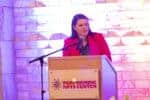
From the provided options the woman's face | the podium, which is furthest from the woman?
the podium

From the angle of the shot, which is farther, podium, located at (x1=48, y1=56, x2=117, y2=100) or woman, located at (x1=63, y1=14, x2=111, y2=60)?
woman, located at (x1=63, y1=14, x2=111, y2=60)

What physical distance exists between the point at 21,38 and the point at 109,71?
2.57 meters

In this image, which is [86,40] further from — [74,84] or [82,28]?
[74,84]

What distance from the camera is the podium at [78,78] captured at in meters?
2.05

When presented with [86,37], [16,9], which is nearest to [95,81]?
[86,37]

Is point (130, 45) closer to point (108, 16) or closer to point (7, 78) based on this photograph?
point (108, 16)

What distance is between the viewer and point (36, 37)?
4.64m

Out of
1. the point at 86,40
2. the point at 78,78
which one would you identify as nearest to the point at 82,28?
the point at 86,40

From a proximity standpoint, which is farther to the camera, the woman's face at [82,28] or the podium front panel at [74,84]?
the woman's face at [82,28]

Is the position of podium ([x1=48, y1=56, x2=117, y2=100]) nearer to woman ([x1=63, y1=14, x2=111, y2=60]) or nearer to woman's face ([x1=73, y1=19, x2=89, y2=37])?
woman ([x1=63, y1=14, x2=111, y2=60])

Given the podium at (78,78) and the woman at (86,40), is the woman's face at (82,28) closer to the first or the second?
the woman at (86,40)

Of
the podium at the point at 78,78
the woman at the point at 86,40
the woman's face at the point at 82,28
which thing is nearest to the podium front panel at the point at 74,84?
the podium at the point at 78,78

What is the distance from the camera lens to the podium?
2.05m

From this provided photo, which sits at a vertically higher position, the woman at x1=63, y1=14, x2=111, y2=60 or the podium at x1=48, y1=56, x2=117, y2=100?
the woman at x1=63, y1=14, x2=111, y2=60
